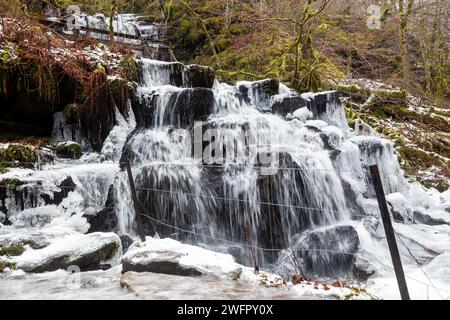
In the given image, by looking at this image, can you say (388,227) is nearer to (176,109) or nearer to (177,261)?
(177,261)

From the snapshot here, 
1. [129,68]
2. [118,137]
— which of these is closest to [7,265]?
[118,137]

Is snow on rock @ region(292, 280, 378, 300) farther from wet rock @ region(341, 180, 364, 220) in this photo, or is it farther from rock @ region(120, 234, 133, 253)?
wet rock @ region(341, 180, 364, 220)

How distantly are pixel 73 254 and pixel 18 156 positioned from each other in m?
2.98

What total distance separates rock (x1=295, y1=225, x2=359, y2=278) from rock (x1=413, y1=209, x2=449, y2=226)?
2869mm

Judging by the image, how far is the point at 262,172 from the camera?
20.5 ft

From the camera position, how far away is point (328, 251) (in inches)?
215

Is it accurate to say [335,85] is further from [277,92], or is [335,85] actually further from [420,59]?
[420,59]

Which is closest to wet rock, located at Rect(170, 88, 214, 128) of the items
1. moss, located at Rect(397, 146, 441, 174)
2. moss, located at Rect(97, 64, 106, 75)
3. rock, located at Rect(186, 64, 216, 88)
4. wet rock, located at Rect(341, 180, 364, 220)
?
moss, located at Rect(97, 64, 106, 75)

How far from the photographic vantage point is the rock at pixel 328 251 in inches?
211

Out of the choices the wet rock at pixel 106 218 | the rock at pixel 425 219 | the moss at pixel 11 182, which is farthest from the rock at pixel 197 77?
the rock at pixel 425 219

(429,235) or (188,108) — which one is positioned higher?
(188,108)

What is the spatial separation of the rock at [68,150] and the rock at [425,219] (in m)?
7.02

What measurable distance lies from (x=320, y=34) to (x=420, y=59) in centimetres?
701
